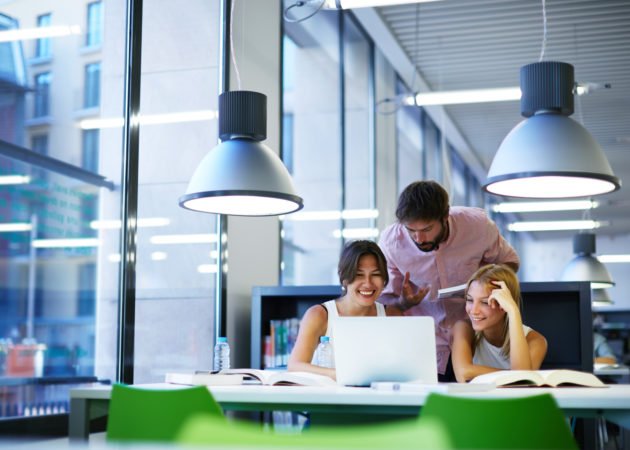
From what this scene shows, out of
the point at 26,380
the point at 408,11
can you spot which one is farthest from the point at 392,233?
the point at 408,11

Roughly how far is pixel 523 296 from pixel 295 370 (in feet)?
5.22

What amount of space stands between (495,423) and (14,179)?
1.82 meters

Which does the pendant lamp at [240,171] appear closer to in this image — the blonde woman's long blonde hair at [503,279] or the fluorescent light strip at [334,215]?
the blonde woman's long blonde hair at [503,279]

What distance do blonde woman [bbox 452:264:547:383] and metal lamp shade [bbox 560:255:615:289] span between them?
5.01 metres

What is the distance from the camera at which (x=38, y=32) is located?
3.01 m

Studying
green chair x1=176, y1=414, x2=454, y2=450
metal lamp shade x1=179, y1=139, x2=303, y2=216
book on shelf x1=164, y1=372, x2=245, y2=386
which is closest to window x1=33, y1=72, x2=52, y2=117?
metal lamp shade x1=179, y1=139, x2=303, y2=216

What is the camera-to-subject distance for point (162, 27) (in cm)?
393

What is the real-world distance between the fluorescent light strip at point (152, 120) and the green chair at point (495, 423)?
2245 millimetres

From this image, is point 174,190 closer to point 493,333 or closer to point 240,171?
point 240,171

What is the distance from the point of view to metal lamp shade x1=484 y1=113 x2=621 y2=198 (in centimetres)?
282

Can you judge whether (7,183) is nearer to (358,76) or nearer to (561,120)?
(561,120)

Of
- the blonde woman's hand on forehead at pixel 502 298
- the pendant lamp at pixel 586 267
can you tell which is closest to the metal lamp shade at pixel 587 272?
the pendant lamp at pixel 586 267

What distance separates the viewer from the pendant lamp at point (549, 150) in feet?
9.27

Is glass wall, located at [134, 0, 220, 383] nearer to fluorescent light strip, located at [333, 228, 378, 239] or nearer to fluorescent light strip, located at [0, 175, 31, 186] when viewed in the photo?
fluorescent light strip, located at [0, 175, 31, 186]
